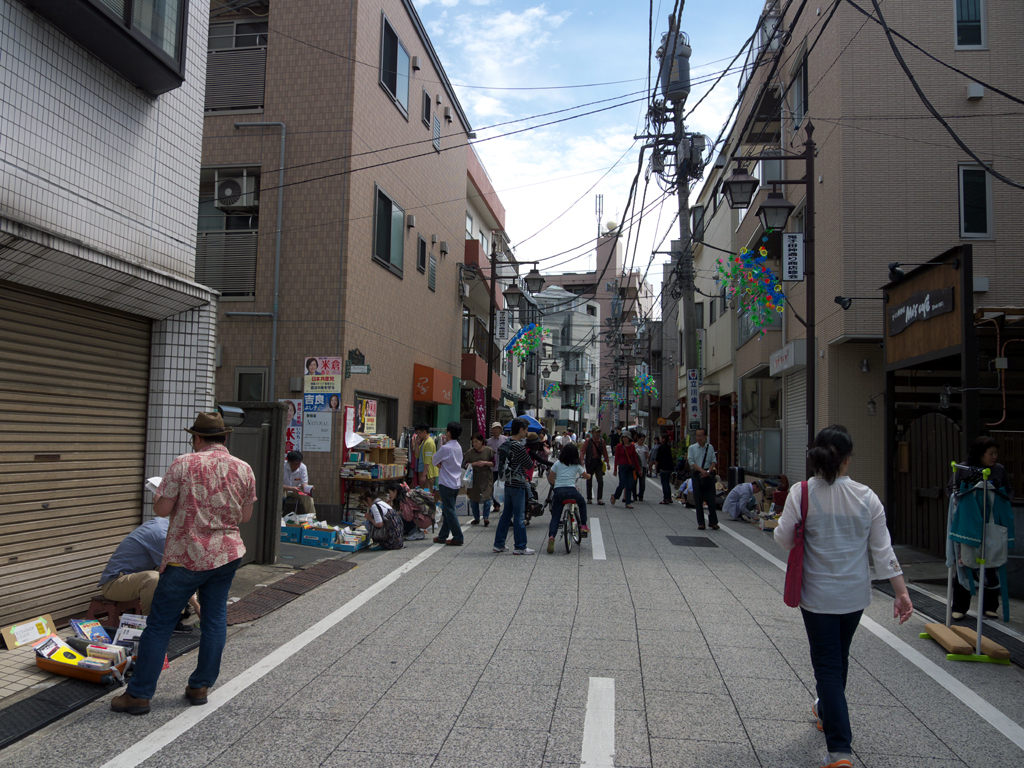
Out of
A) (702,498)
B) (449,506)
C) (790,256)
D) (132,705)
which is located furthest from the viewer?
(790,256)

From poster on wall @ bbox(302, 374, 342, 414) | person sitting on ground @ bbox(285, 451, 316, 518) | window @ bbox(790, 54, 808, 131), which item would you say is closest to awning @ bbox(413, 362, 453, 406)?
poster on wall @ bbox(302, 374, 342, 414)

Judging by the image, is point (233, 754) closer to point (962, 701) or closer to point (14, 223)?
point (14, 223)

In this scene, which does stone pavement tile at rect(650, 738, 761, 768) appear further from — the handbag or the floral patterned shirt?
the floral patterned shirt

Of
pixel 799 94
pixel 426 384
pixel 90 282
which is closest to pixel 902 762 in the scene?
pixel 90 282

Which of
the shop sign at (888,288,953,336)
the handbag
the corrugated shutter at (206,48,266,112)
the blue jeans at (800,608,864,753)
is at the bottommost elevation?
the blue jeans at (800,608,864,753)

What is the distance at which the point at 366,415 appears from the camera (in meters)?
15.9

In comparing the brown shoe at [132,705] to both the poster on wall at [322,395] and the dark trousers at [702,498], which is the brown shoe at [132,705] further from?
the dark trousers at [702,498]

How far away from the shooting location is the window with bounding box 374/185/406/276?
16.6m

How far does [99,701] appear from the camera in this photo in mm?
5055

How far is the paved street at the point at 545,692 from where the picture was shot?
4172 millimetres

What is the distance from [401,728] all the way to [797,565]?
241 centimetres

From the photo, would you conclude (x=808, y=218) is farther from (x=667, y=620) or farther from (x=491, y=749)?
(x=491, y=749)

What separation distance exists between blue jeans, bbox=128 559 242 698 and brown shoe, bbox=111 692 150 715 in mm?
28

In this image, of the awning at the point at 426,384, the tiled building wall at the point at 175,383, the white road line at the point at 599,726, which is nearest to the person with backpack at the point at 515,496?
the tiled building wall at the point at 175,383
